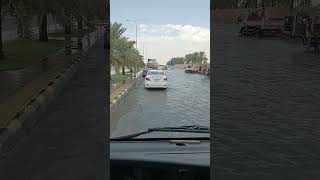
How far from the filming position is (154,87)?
3477 mm

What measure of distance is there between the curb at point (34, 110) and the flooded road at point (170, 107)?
1.27 meters

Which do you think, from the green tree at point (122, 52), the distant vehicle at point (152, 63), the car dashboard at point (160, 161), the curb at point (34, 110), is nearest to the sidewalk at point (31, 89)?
the curb at point (34, 110)

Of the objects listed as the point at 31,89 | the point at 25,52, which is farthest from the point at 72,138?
the point at 25,52

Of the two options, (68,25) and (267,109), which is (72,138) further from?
(267,109)

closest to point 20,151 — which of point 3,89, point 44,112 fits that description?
point 44,112

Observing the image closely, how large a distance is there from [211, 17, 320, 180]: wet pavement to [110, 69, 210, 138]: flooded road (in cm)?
44

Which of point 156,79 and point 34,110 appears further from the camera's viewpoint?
point 34,110

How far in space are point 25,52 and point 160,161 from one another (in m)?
2.50

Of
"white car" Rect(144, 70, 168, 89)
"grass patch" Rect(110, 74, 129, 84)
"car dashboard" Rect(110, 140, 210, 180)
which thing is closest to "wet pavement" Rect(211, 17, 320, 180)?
"white car" Rect(144, 70, 168, 89)

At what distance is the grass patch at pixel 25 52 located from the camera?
4.62m

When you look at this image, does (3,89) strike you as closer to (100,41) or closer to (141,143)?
(100,41)

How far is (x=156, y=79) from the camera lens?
357 centimetres

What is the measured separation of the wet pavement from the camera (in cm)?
423

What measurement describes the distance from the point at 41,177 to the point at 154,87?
65.1 inches
